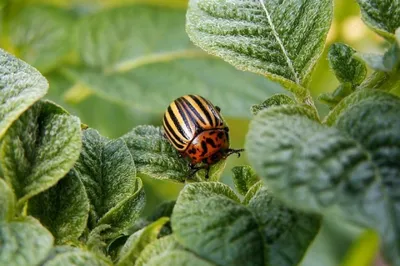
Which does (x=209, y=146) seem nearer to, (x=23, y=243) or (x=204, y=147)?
(x=204, y=147)

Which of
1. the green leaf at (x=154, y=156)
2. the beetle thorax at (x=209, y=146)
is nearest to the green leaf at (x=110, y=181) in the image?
the green leaf at (x=154, y=156)

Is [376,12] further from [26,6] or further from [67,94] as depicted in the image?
[26,6]

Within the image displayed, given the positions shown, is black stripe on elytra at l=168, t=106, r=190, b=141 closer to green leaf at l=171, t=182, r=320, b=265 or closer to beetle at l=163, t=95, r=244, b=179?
beetle at l=163, t=95, r=244, b=179

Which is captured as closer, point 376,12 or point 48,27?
point 376,12

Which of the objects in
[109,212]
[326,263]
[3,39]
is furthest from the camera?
[3,39]

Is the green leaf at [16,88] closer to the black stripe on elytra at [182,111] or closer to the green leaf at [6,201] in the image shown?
the green leaf at [6,201]

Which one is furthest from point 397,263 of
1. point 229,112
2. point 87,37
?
point 87,37

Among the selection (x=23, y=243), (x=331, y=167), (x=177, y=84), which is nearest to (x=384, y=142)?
(x=331, y=167)
